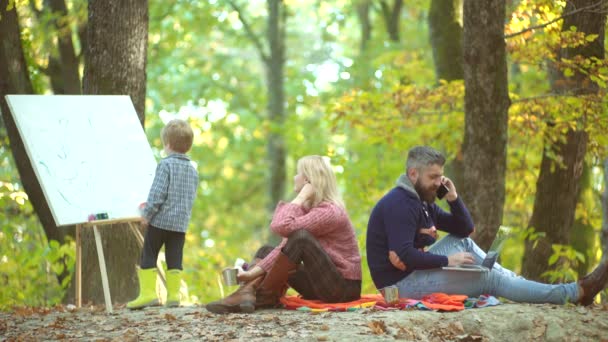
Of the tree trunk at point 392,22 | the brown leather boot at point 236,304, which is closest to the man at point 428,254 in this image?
the brown leather boot at point 236,304

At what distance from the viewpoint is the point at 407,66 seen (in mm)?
15172

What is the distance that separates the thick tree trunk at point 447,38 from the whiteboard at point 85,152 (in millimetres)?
5145

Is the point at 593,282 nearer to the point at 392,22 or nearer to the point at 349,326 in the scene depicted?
the point at 349,326

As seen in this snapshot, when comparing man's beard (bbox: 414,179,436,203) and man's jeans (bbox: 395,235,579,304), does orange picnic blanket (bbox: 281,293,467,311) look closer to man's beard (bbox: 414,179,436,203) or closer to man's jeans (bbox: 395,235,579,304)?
man's jeans (bbox: 395,235,579,304)

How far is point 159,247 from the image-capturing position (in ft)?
23.6

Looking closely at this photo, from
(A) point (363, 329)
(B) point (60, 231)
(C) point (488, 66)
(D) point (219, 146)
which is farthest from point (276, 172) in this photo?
(A) point (363, 329)

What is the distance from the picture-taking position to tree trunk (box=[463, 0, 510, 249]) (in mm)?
8375

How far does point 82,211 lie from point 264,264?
1734mm

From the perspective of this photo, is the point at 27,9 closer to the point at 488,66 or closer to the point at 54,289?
the point at 54,289

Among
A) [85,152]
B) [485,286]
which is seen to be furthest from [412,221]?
[85,152]

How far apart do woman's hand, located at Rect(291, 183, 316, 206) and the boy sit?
108cm

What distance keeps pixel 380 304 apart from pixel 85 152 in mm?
3035

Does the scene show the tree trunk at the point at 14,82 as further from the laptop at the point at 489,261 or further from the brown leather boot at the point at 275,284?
the laptop at the point at 489,261

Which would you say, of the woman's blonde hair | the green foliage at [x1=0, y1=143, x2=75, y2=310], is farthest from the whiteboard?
the woman's blonde hair
